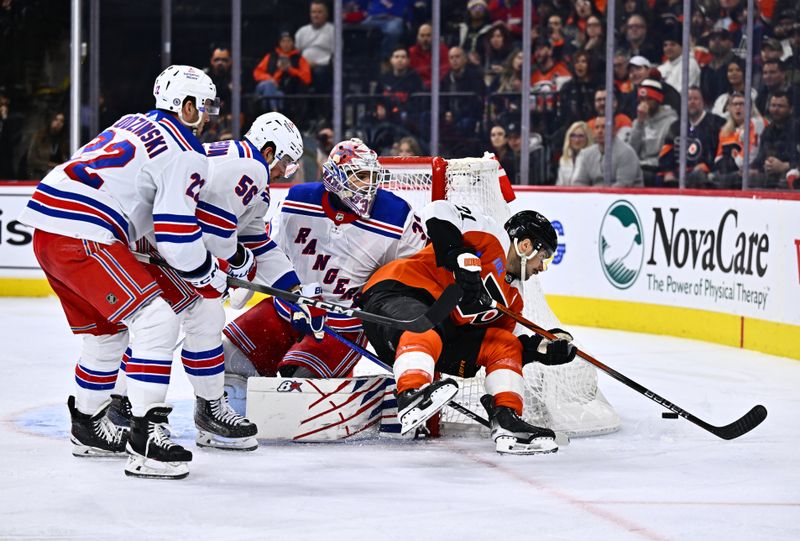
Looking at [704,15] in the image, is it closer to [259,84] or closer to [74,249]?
[259,84]

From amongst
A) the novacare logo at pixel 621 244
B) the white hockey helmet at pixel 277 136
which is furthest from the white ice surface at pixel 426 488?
the novacare logo at pixel 621 244

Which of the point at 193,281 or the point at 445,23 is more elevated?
the point at 445,23

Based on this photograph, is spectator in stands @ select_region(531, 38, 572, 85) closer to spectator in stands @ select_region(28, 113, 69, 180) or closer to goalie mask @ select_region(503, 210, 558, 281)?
spectator in stands @ select_region(28, 113, 69, 180)

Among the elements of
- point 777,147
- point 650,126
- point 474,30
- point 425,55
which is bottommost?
point 777,147

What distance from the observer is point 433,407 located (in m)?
3.43

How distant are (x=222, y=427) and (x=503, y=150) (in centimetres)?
459

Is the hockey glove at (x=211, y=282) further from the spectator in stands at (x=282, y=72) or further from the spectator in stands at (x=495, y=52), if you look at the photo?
the spectator in stands at (x=282, y=72)

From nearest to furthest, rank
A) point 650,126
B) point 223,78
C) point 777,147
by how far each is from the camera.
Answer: point 777,147 → point 650,126 → point 223,78

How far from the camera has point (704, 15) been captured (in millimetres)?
7266

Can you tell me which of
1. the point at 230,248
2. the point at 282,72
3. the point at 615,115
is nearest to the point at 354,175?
the point at 230,248

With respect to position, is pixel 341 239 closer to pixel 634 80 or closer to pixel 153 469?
pixel 153 469

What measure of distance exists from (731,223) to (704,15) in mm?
1505

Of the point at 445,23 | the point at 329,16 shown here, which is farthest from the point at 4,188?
the point at 445,23

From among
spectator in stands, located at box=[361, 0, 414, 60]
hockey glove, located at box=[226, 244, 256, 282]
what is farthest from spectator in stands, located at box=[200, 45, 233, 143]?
hockey glove, located at box=[226, 244, 256, 282]
